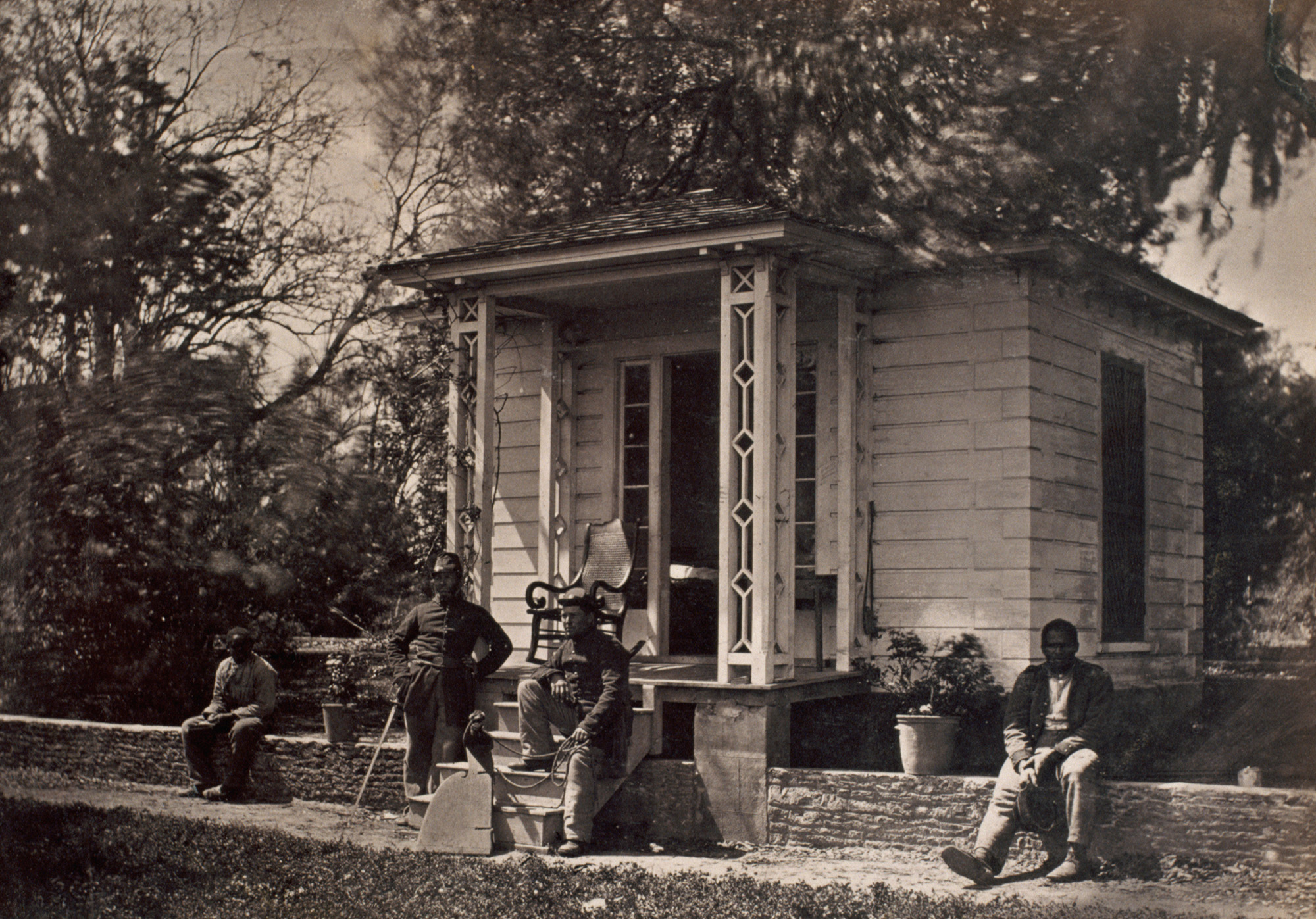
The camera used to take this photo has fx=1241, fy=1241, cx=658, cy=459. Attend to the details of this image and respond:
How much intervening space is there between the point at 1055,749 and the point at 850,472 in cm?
290

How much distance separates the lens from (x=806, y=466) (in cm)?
916

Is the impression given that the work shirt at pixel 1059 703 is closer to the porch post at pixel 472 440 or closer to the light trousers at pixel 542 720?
the light trousers at pixel 542 720

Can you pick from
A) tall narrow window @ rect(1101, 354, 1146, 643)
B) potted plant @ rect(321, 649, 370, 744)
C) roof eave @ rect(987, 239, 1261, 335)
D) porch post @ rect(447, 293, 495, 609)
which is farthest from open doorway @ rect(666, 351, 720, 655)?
tall narrow window @ rect(1101, 354, 1146, 643)

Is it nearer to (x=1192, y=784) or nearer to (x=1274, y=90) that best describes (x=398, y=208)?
(x=1274, y=90)

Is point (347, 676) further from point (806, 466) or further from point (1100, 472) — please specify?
point (1100, 472)

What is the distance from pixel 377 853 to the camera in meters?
6.98

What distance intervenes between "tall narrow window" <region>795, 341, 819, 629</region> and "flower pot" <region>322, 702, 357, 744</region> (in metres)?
3.37

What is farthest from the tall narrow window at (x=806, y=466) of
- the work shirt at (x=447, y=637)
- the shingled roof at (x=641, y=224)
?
the work shirt at (x=447, y=637)

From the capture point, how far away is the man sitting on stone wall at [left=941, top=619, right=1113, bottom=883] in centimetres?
610

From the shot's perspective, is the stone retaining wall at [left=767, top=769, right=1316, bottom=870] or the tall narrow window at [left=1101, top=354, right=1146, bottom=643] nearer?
the stone retaining wall at [left=767, top=769, right=1316, bottom=870]

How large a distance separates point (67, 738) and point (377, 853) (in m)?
4.51

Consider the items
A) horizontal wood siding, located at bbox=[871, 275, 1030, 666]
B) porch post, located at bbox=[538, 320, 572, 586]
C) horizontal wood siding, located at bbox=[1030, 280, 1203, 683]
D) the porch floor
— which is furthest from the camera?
porch post, located at bbox=[538, 320, 572, 586]

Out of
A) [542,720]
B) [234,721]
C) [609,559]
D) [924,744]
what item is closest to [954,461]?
[924,744]

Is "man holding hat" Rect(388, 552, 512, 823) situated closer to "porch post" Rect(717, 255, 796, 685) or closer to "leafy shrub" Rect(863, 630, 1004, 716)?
"porch post" Rect(717, 255, 796, 685)
